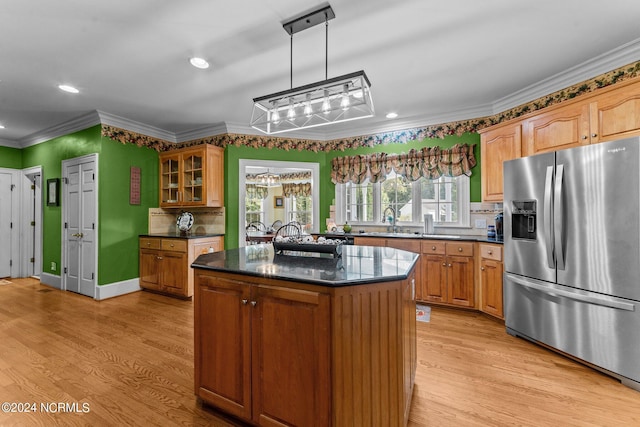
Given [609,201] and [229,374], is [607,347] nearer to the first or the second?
[609,201]

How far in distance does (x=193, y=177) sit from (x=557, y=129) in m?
4.83

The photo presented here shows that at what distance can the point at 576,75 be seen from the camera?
2930 millimetres

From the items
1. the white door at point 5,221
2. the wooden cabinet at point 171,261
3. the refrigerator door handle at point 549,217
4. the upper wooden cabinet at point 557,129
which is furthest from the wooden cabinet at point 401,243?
the white door at point 5,221

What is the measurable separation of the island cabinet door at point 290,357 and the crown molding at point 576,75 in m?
3.43

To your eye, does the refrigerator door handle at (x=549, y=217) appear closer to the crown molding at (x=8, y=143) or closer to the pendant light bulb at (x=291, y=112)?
the pendant light bulb at (x=291, y=112)

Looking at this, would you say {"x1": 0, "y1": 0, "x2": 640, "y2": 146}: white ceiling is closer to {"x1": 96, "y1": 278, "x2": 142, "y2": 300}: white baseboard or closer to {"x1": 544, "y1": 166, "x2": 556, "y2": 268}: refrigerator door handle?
{"x1": 544, "y1": 166, "x2": 556, "y2": 268}: refrigerator door handle

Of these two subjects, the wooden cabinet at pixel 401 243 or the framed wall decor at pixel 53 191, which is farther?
the framed wall decor at pixel 53 191

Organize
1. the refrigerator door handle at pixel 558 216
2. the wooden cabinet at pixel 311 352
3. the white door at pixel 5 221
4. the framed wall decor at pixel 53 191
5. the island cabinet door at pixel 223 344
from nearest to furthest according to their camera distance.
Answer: the wooden cabinet at pixel 311 352, the island cabinet door at pixel 223 344, the refrigerator door handle at pixel 558 216, the framed wall decor at pixel 53 191, the white door at pixel 5 221

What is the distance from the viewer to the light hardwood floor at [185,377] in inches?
71.6

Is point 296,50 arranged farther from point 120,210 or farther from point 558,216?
point 120,210

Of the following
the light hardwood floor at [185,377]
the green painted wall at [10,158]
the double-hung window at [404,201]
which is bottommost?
the light hardwood floor at [185,377]

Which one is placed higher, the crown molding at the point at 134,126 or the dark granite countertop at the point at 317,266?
the crown molding at the point at 134,126

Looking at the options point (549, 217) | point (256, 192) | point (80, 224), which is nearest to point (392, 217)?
point (549, 217)

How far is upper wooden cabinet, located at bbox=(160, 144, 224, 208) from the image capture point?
454 cm
